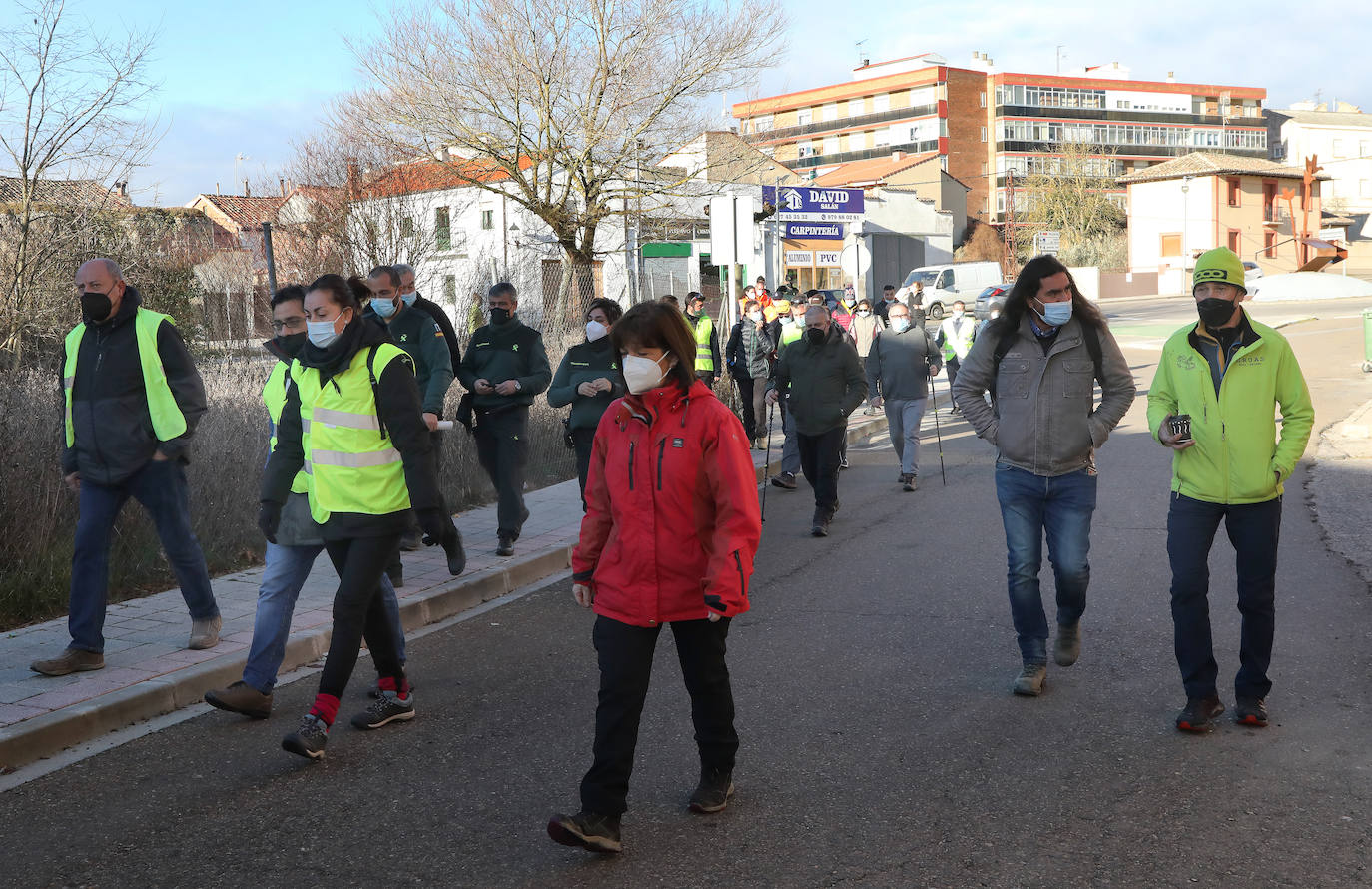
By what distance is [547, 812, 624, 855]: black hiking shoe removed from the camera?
3863 mm

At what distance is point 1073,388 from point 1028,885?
8.57 feet

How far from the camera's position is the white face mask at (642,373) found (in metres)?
3.94

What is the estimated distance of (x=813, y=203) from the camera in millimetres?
19875

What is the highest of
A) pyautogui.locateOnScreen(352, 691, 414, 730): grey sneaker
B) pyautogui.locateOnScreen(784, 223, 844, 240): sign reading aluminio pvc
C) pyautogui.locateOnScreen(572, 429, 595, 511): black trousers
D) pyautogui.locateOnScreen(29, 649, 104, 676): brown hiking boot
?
pyautogui.locateOnScreen(784, 223, 844, 240): sign reading aluminio pvc

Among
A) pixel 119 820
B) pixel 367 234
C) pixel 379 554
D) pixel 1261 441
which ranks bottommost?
pixel 119 820

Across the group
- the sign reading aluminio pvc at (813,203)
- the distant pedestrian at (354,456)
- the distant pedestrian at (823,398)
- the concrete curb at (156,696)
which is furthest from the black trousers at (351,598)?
the sign reading aluminio pvc at (813,203)

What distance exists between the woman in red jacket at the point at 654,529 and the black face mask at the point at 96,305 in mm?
3196

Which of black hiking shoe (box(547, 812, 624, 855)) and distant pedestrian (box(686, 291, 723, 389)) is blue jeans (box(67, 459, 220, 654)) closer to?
black hiking shoe (box(547, 812, 624, 855))

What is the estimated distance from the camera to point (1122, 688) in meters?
5.66

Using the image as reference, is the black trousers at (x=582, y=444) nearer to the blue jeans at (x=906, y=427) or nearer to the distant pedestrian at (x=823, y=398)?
the distant pedestrian at (x=823, y=398)

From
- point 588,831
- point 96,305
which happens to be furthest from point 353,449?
point 588,831

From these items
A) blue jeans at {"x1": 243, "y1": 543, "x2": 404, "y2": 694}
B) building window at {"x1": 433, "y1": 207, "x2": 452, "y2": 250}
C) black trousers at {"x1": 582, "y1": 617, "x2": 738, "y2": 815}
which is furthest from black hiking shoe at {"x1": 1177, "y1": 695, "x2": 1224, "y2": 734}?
building window at {"x1": 433, "y1": 207, "x2": 452, "y2": 250}

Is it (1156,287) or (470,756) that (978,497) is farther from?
(1156,287)

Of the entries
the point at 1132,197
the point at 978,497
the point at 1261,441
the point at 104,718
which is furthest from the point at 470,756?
the point at 1132,197
